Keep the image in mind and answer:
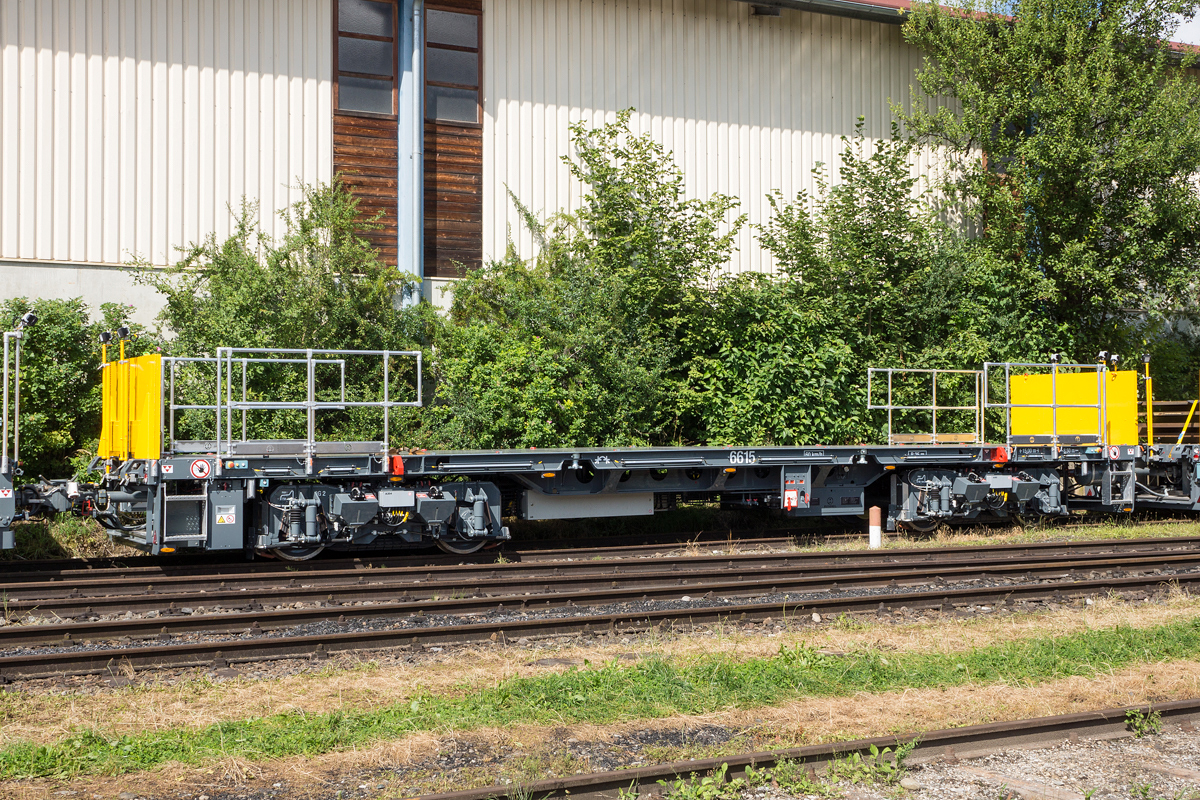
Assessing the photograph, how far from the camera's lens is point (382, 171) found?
62.5 feet

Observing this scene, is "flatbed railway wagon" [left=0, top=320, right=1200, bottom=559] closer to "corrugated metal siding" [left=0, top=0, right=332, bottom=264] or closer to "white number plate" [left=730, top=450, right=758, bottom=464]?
"white number plate" [left=730, top=450, right=758, bottom=464]

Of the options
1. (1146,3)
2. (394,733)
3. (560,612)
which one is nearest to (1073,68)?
(1146,3)

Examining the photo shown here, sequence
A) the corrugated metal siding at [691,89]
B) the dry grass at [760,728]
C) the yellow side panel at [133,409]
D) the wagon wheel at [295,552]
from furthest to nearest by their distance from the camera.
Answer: the corrugated metal siding at [691,89], the wagon wheel at [295,552], the yellow side panel at [133,409], the dry grass at [760,728]

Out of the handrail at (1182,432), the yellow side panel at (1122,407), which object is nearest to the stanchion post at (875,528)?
the yellow side panel at (1122,407)

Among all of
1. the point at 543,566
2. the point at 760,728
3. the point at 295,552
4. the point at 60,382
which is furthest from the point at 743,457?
the point at 60,382

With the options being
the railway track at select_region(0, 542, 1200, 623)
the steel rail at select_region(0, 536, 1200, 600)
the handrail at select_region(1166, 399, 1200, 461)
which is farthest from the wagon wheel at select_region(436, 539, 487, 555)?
the handrail at select_region(1166, 399, 1200, 461)

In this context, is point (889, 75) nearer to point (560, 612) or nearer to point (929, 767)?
point (560, 612)

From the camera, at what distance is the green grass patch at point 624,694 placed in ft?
19.2

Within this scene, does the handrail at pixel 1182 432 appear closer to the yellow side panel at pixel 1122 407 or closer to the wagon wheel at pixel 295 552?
the yellow side panel at pixel 1122 407

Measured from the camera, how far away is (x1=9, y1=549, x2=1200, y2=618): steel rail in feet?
32.9

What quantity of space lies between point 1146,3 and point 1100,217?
528cm

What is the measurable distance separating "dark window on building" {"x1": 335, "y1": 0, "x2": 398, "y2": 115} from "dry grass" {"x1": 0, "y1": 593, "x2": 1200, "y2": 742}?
1357 centimetres

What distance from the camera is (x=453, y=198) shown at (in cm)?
1947

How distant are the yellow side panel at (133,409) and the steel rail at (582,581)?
1.91 m
